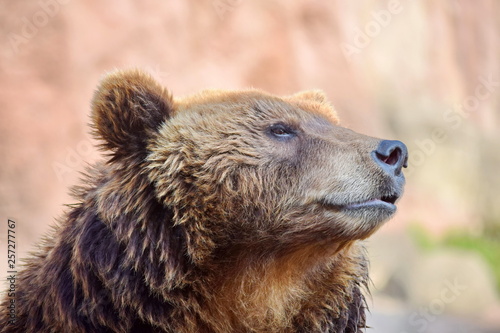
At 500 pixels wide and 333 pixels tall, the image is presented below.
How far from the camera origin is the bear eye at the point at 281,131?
12.3 feet

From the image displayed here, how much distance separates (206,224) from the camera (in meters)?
3.43

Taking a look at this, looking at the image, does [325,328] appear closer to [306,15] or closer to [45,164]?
[45,164]

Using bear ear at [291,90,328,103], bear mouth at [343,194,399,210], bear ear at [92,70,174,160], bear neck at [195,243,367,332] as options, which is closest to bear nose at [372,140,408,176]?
bear mouth at [343,194,399,210]

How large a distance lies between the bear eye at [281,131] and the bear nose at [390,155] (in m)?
0.55

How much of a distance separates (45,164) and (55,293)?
733 cm

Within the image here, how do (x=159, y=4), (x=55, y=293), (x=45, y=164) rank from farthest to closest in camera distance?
(x=159, y=4) < (x=45, y=164) < (x=55, y=293)

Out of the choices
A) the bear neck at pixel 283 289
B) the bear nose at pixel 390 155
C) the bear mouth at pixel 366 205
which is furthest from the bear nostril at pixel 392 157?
the bear neck at pixel 283 289

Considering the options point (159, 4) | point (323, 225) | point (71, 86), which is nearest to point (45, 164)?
point (71, 86)

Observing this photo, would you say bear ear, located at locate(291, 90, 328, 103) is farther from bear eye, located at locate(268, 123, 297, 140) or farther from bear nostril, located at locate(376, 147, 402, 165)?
bear nostril, located at locate(376, 147, 402, 165)

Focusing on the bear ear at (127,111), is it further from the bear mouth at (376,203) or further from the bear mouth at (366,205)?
the bear mouth at (376,203)

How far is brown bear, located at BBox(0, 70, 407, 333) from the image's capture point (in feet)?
11.0

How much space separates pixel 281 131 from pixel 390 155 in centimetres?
68

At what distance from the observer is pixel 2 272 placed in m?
8.27

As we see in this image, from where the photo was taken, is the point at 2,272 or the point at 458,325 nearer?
the point at 2,272
